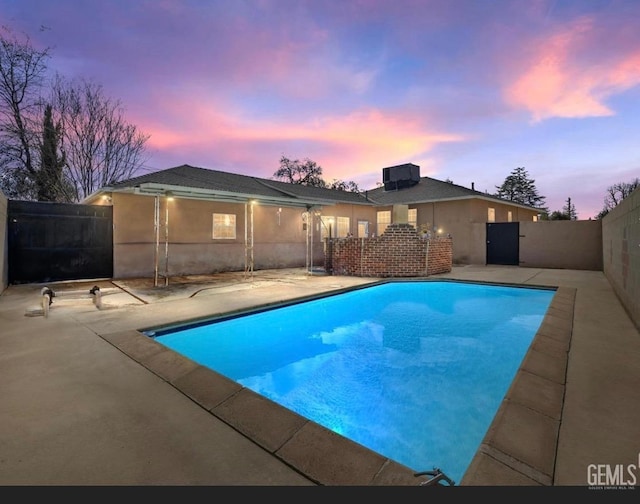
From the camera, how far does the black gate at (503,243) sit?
1502cm

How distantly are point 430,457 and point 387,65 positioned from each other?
12.0 m

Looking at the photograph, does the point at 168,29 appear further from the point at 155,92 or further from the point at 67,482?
the point at 67,482

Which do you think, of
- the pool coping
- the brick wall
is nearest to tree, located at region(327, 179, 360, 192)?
the brick wall

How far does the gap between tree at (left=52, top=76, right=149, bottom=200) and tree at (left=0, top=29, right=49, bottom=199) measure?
5.67ft

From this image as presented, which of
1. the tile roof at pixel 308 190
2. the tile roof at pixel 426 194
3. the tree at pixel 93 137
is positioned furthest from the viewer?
the tree at pixel 93 137

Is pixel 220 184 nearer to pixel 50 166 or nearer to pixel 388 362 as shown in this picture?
pixel 388 362

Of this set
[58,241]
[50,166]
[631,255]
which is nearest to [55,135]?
[50,166]

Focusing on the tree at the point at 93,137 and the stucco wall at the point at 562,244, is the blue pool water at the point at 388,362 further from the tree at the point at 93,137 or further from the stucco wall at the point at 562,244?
the tree at the point at 93,137

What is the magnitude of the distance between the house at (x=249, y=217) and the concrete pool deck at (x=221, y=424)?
17.7ft

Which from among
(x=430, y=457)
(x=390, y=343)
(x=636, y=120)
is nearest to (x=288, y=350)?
(x=390, y=343)

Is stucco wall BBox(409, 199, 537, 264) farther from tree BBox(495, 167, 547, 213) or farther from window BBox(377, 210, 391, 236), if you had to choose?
tree BBox(495, 167, 547, 213)

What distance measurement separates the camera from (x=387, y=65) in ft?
35.8

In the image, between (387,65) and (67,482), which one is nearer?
(67,482)

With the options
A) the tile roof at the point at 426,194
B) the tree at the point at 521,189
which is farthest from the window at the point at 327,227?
the tree at the point at 521,189
